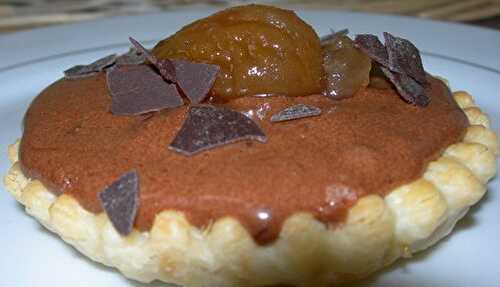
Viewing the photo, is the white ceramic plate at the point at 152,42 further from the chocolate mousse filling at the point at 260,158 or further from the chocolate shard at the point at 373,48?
the chocolate shard at the point at 373,48

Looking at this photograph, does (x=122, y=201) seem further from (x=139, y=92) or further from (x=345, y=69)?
(x=345, y=69)

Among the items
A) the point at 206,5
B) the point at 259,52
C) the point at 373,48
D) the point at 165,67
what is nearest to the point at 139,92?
the point at 165,67

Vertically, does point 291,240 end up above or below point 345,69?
below

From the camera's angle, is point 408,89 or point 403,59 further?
point 403,59

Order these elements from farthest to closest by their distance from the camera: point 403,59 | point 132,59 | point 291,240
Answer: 1. point 132,59
2. point 403,59
3. point 291,240

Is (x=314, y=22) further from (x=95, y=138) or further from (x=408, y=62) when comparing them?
(x=95, y=138)
